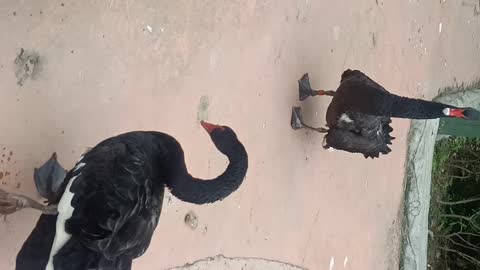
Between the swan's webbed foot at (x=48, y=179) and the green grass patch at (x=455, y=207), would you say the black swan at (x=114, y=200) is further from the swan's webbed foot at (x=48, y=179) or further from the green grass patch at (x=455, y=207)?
the green grass patch at (x=455, y=207)

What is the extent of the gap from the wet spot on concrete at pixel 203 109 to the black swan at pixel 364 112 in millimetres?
612

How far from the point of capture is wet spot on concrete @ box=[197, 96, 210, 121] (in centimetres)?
274

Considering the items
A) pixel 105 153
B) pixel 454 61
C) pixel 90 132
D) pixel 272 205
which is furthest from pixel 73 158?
pixel 454 61

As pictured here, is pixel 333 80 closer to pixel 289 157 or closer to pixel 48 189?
pixel 289 157

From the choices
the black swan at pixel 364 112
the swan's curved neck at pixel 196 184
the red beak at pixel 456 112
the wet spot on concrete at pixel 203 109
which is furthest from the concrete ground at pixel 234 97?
the red beak at pixel 456 112

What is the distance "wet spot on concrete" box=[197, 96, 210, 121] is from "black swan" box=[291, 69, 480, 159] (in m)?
0.61

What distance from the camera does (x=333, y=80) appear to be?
11.9 feet

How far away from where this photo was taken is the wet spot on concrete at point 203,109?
8.98 feet

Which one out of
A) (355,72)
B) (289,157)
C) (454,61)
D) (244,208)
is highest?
(454,61)

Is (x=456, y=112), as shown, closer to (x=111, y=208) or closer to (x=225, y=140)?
(x=225, y=140)

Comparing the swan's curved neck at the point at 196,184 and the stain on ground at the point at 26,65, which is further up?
the stain on ground at the point at 26,65

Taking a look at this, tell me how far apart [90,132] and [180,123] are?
41cm

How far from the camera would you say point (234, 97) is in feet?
9.61

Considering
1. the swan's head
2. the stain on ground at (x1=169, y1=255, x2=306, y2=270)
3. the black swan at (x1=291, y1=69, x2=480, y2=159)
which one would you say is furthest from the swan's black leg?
the swan's head
